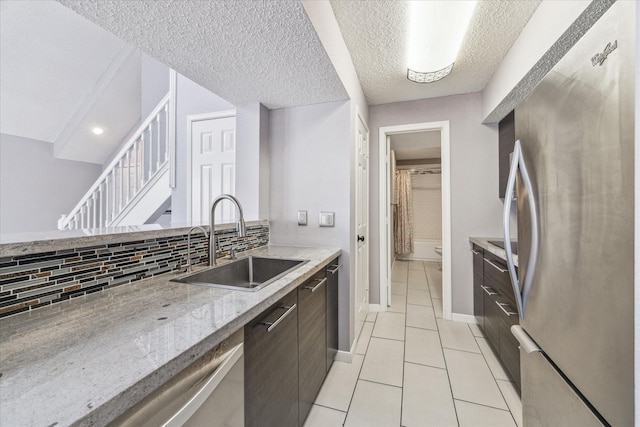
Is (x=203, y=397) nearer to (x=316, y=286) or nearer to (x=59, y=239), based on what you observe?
(x=59, y=239)

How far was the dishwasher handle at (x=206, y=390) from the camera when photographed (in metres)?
0.56

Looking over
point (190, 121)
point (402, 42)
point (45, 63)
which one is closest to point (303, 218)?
point (402, 42)

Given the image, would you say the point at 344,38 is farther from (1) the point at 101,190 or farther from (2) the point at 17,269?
(1) the point at 101,190

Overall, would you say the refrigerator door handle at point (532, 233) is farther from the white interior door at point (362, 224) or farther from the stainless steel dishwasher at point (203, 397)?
the white interior door at point (362, 224)

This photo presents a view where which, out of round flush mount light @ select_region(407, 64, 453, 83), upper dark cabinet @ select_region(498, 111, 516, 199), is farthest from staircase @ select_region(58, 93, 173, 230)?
upper dark cabinet @ select_region(498, 111, 516, 199)

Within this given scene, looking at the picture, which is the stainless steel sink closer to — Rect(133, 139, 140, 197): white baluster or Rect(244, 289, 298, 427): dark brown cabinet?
Rect(244, 289, 298, 427): dark brown cabinet

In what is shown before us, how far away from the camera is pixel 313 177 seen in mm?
2084

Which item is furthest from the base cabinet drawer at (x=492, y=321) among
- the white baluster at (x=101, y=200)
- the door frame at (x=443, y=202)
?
the white baluster at (x=101, y=200)

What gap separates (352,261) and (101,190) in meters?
3.50

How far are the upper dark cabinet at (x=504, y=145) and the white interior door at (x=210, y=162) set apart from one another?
2546mm

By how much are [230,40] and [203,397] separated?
148 centimetres

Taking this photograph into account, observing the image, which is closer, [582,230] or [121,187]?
[582,230]

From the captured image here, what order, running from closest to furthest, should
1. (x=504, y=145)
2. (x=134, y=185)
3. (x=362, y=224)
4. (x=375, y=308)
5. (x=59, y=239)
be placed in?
1. (x=59, y=239)
2. (x=504, y=145)
3. (x=362, y=224)
4. (x=375, y=308)
5. (x=134, y=185)

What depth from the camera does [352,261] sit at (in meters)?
2.07
